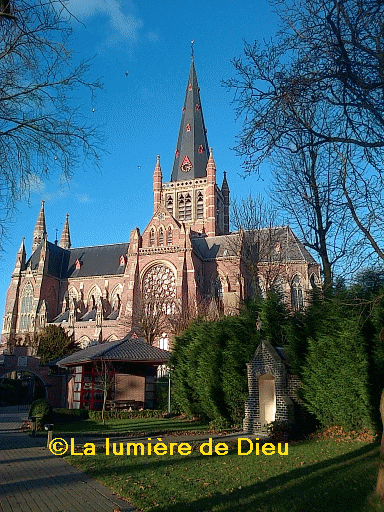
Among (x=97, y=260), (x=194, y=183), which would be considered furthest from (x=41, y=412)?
(x=194, y=183)

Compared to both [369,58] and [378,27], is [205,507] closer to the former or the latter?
[369,58]

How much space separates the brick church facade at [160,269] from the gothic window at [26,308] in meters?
0.13

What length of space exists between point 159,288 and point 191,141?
1100 inches

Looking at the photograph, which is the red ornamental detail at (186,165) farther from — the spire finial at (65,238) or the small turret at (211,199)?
the spire finial at (65,238)

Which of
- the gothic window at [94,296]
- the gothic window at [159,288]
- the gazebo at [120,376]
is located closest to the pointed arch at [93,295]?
the gothic window at [94,296]

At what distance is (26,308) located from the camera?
57.7m

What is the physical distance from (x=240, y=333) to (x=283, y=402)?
4779mm

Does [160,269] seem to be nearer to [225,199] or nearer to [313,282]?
[225,199]

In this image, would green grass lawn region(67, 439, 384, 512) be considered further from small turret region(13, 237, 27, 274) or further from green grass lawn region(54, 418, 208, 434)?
small turret region(13, 237, 27, 274)

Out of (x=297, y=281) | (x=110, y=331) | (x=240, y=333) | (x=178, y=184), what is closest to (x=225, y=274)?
(x=297, y=281)

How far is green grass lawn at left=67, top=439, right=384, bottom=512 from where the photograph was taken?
6336 mm

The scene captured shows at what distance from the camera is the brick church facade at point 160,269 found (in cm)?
4644

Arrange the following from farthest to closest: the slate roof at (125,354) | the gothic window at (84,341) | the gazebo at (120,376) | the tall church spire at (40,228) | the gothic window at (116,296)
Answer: the tall church spire at (40,228), the gothic window at (116,296), the gothic window at (84,341), the gazebo at (120,376), the slate roof at (125,354)

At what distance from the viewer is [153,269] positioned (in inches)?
1966
